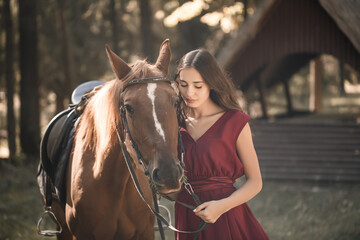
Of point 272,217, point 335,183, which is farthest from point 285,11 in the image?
point 272,217

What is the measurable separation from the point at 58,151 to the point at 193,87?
1.63 meters

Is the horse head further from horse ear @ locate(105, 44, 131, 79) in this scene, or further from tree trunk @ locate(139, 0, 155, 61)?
tree trunk @ locate(139, 0, 155, 61)

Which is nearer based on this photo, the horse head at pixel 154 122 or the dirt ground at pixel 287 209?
the horse head at pixel 154 122

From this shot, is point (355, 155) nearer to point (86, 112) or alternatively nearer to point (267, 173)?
point (267, 173)

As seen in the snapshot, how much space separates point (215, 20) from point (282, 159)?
3467mm

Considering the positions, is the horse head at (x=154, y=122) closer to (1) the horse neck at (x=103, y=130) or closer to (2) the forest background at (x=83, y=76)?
(1) the horse neck at (x=103, y=130)

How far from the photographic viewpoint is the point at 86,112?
111 inches

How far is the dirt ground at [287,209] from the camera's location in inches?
197

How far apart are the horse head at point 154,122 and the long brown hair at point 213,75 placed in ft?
0.65

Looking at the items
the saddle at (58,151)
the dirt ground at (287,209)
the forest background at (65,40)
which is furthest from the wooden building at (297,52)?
the saddle at (58,151)

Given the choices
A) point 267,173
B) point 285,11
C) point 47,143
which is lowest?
point 267,173

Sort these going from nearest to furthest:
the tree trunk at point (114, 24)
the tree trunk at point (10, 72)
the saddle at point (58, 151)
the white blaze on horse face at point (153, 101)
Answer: the white blaze on horse face at point (153, 101), the saddle at point (58, 151), the tree trunk at point (10, 72), the tree trunk at point (114, 24)

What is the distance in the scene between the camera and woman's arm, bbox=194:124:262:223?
196cm

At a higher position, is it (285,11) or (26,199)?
(285,11)
